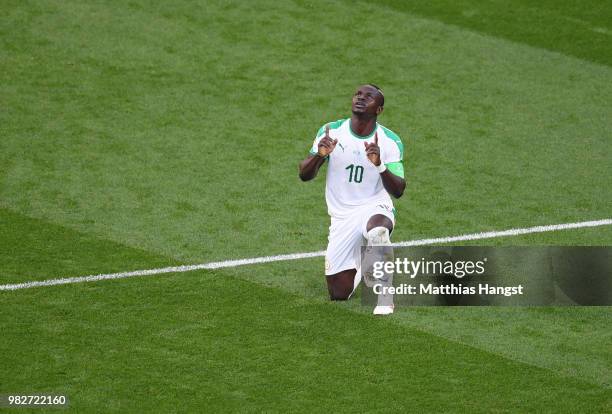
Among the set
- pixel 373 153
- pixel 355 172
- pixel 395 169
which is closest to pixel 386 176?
pixel 395 169

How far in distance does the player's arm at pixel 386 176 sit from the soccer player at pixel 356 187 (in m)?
0.02

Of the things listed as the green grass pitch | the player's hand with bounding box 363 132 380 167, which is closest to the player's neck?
the player's hand with bounding box 363 132 380 167

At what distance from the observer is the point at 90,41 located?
15.3m

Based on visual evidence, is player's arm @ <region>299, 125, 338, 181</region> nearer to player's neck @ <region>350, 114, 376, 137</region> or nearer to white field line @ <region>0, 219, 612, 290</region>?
player's neck @ <region>350, 114, 376, 137</region>

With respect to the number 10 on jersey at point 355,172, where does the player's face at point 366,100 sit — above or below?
above

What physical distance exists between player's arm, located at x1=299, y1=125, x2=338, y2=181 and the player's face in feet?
1.00

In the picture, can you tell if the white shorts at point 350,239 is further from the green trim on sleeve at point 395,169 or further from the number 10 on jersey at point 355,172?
the green trim on sleeve at point 395,169

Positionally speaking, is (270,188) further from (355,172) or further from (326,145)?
(326,145)

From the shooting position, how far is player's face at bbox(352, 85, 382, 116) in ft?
32.5

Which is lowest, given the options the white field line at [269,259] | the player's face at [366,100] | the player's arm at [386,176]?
the white field line at [269,259]

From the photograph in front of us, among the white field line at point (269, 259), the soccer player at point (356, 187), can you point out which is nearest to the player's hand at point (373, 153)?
the soccer player at point (356, 187)

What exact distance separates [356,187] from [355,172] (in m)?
0.13

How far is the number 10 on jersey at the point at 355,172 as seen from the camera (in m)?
10.1

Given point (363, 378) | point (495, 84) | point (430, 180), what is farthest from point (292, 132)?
point (363, 378)
